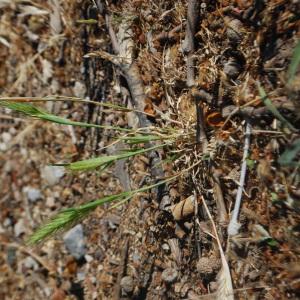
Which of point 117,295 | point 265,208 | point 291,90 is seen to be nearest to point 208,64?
point 291,90

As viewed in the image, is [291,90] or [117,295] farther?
[117,295]

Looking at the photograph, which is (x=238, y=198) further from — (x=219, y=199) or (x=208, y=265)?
(x=208, y=265)

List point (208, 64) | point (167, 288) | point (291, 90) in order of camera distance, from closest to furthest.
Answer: point (291, 90) < point (208, 64) < point (167, 288)

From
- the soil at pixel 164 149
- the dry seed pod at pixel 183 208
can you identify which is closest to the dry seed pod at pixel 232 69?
the soil at pixel 164 149

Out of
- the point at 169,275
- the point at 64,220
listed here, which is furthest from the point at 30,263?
the point at 64,220

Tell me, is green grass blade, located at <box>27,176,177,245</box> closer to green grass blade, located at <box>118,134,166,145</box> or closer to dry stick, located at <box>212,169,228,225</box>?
green grass blade, located at <box>118,134,166,145</box>

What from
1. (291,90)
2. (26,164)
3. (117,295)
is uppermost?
(291,90)

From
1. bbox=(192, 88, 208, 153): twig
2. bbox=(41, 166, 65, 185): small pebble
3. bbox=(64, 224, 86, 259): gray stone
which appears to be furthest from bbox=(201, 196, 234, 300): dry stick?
bbox=(41, 166, 65, 185): small pebble

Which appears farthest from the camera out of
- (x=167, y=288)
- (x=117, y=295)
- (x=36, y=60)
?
(x=36, y=60)

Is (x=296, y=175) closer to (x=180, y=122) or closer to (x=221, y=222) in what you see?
(x=221, y=222)
